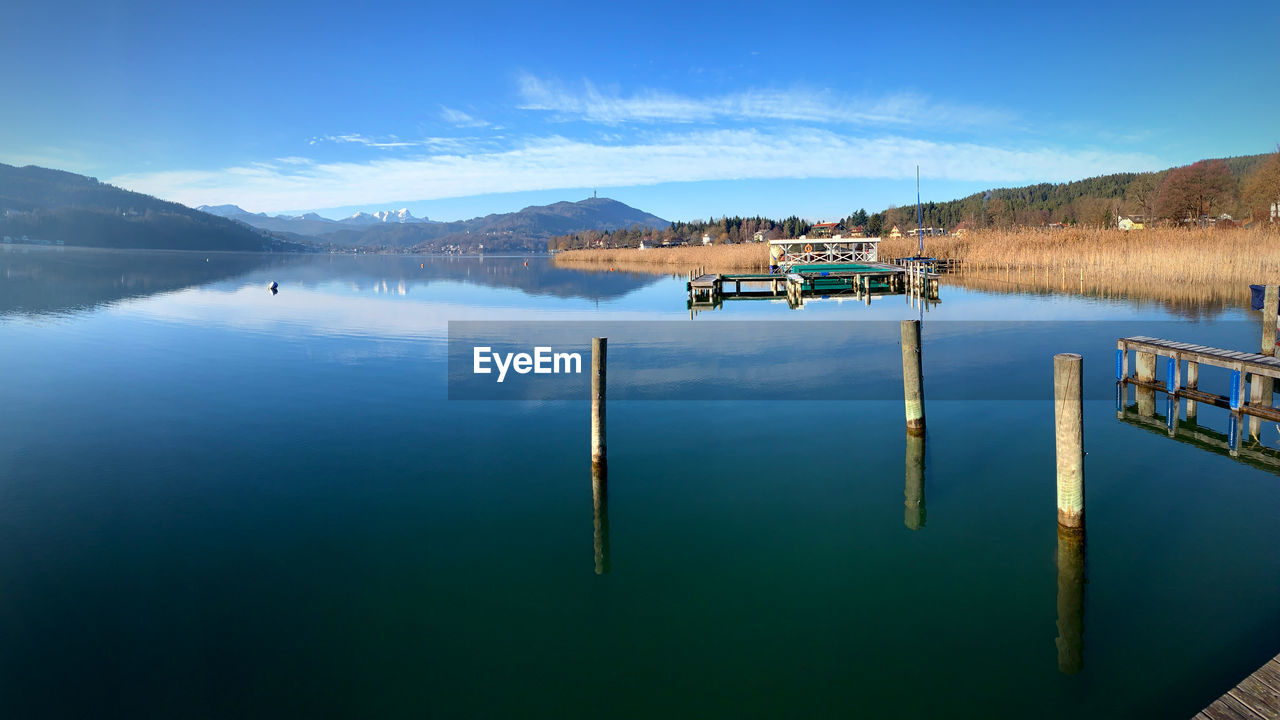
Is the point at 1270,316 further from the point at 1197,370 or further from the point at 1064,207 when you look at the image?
the point at 1064,207

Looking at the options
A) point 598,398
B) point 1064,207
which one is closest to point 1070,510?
point 598,398

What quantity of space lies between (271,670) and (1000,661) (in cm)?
781

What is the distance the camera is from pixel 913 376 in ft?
46.8

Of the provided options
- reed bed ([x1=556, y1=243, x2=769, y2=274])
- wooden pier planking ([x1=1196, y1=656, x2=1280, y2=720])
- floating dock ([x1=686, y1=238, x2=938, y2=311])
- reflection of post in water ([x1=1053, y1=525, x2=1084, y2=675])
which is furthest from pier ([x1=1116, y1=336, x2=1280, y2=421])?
reed bed ([x1=556, y1=243, x2=769, y2=274])

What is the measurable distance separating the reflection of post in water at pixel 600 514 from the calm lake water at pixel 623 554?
7 cm

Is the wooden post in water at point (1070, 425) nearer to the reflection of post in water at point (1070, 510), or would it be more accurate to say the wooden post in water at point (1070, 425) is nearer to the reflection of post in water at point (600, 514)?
the reflection of post in water at point (1070, 510)

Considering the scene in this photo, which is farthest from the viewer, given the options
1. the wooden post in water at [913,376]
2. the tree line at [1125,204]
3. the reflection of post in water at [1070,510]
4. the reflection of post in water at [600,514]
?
the tree line at [1125,204]

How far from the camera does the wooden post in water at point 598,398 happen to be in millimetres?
12203

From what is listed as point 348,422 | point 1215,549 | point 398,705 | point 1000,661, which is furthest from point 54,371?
point 1215,549

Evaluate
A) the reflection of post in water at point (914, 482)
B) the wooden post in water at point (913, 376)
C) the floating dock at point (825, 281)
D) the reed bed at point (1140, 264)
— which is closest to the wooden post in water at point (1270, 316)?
the wooden post in water at point (913, 376)

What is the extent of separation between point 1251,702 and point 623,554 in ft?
22.5

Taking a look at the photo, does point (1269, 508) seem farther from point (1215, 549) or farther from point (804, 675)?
point (804, 675)

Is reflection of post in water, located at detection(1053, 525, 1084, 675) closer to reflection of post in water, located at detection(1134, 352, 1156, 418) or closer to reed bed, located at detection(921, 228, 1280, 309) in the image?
reflection of post in water, located at detection(1134, 352, 1156, 418)

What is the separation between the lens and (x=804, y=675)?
737cm
